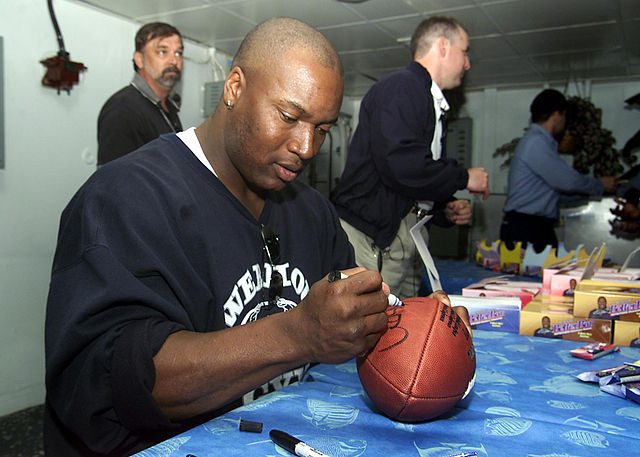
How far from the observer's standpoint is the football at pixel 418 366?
0.89 meters

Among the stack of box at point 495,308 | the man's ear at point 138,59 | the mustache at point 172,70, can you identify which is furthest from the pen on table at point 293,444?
the man's ear at point 138,59

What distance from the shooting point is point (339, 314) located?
791mm

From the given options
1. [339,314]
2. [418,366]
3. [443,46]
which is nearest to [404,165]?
[443,46]

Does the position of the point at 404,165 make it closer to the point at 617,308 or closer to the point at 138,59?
the point at 617,308

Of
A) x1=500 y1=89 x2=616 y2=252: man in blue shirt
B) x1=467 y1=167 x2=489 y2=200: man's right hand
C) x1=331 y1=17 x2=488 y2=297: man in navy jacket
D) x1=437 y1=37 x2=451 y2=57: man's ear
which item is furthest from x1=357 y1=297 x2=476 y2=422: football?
x1=500 y1=89 x2=616 y2=252: man in blue shirt

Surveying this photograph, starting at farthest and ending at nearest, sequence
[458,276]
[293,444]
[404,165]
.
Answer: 1. [458,276]
2. [404,165]
3. [293,444]

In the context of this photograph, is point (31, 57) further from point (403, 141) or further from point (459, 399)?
point (459, 399)

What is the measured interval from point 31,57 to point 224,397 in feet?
11.0

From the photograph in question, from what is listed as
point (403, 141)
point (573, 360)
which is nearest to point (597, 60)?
point (403, 141)

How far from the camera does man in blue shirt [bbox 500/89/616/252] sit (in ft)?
12.6

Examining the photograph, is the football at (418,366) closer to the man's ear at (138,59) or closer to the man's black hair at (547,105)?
the man's ear at (138,59)

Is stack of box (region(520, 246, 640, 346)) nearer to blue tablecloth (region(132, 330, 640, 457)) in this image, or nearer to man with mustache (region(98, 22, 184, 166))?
blue tablecloth (region(132, 330, 640, 457))

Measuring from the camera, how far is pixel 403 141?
7.61 ft

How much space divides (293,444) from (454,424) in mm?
307
